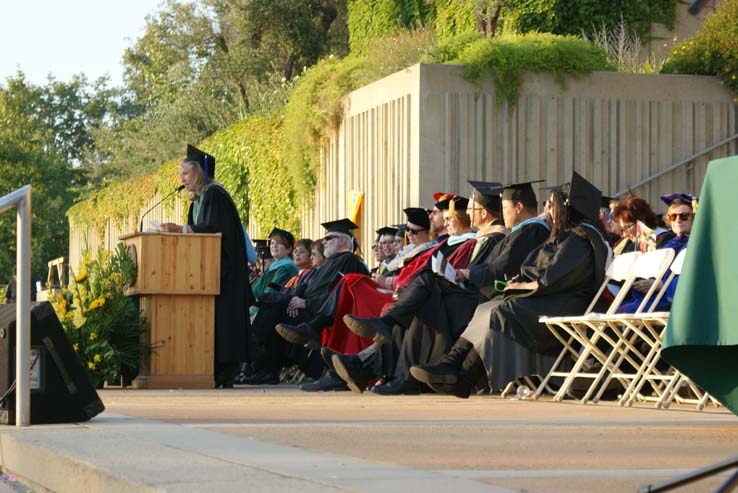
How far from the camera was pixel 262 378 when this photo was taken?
15.5 metres

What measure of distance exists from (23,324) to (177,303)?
6.01m

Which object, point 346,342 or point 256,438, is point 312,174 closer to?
point 346,342

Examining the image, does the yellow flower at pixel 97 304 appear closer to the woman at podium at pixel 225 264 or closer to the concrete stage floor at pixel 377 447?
the woman at podium at pixel 225 264

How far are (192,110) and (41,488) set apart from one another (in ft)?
106

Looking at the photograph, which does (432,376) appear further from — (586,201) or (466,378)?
(586,201)

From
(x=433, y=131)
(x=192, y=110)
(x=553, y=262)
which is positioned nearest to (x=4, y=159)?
(x=192, y=110)

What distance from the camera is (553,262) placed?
10.6 meters

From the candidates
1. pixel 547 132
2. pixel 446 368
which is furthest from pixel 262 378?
pixel 547 132

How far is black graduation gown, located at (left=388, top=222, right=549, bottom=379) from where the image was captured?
449 inches

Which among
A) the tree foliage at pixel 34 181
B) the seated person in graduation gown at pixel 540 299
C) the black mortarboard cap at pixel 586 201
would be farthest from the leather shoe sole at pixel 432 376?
the tree foliage at pixel 34 181

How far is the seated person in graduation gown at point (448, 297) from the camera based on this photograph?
11367 mm

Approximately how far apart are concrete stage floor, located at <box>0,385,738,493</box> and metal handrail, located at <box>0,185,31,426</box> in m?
0.26

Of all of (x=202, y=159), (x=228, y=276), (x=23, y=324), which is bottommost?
(x=23, y=324)

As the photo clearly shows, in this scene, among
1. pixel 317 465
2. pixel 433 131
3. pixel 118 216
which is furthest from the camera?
pixel 118 216
